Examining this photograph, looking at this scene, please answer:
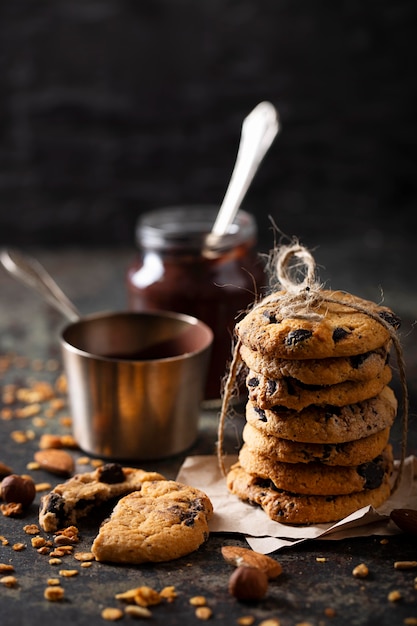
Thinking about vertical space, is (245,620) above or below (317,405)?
below

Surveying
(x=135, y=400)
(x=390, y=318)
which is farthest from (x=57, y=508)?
(x=390, y=318)

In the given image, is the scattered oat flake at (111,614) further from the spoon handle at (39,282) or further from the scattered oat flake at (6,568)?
the spoon handle at (39,282)

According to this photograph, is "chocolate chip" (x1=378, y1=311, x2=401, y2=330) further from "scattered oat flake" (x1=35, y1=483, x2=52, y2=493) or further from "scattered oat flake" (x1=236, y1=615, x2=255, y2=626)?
"scattered oat flake" (x1=35, y1=483, x2=52, y2=493)

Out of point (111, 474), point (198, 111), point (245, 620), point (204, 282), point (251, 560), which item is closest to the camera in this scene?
point (245, 620)

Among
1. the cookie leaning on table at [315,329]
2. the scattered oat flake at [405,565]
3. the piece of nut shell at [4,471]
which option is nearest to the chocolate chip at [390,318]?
the cookie leaning on table at [315,329]

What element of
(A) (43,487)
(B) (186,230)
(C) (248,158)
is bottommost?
(A) (43,487)

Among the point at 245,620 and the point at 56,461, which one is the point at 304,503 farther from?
the point at 56,461

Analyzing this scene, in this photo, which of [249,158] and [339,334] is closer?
[339,334]
